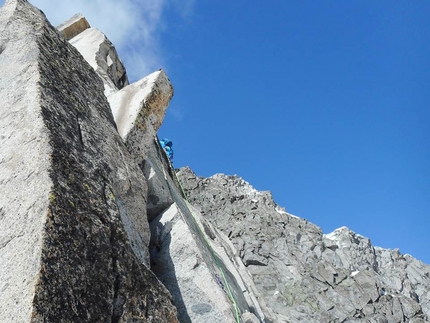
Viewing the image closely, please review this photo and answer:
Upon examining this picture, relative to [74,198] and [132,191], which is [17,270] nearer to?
[74,198]

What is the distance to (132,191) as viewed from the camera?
7.68 metres

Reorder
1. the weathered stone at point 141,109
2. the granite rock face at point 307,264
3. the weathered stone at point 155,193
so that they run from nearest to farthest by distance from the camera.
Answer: the weathered stone at point 141,109 < the weathered stone at point 155,193 < the granite rock face at point 307,264

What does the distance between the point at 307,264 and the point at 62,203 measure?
61078 millimetres

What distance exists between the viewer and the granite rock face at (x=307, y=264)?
182ft

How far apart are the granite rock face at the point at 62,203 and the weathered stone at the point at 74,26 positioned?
13500 mm

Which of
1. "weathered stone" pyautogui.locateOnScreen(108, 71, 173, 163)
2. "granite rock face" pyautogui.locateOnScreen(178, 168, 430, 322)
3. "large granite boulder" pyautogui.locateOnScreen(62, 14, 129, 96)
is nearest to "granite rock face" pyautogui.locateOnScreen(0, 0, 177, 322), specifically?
"weathered stone" pyautogui.locateOnScreen(108, 71, 173, 163)

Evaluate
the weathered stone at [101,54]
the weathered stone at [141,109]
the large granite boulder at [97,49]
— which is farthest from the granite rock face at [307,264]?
the weathered stone at [141,109]

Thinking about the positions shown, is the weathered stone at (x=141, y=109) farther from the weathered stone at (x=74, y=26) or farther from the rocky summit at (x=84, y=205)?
the weathered stone at (x=74, y=26)

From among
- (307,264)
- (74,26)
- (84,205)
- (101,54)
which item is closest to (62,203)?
(84,205)

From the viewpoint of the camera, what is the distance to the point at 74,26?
20812mm

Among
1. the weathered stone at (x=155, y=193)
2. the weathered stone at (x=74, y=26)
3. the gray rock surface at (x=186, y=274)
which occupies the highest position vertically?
the weathered stone at (x=74, y=26)

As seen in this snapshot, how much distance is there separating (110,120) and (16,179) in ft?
10.5

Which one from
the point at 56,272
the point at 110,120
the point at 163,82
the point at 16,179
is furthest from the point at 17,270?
the point at 163,82

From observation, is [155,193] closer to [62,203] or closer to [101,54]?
[62,203]
